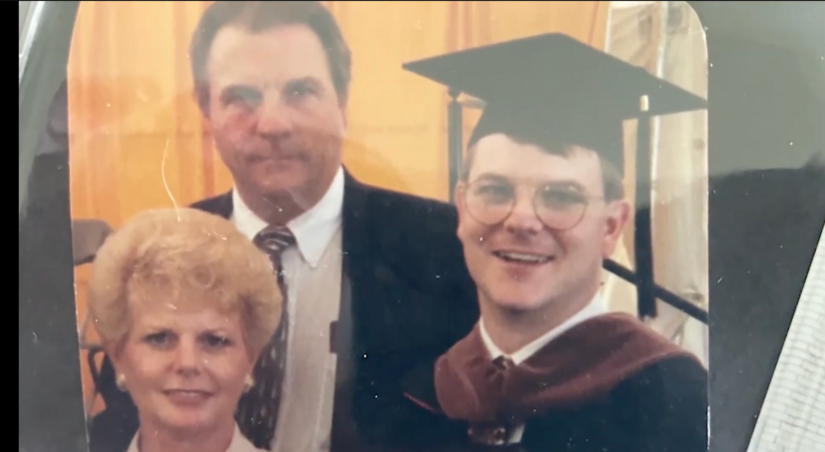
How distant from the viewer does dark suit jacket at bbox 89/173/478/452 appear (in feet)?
1.49

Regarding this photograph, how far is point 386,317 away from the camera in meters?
0.46

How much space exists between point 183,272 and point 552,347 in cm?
26

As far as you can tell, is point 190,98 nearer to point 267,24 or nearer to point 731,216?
point 267,24

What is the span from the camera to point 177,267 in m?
0.46

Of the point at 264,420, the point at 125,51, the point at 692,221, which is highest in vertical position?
the point at 125,51

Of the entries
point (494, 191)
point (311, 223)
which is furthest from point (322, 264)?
point (494, 191)

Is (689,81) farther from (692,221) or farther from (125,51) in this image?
(125,51)

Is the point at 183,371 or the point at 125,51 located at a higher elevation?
the point at 125,51

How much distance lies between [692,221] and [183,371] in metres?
0.37

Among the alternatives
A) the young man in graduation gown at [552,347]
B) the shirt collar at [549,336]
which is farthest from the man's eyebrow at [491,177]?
the shirt collar at [549,336]

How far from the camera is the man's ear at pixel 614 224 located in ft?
1.50

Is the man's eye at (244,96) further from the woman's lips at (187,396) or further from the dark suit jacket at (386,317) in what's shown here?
the woman's lips at (187,396)

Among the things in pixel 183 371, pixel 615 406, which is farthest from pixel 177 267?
pixel 615 406

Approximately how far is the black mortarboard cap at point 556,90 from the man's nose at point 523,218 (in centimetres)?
5
